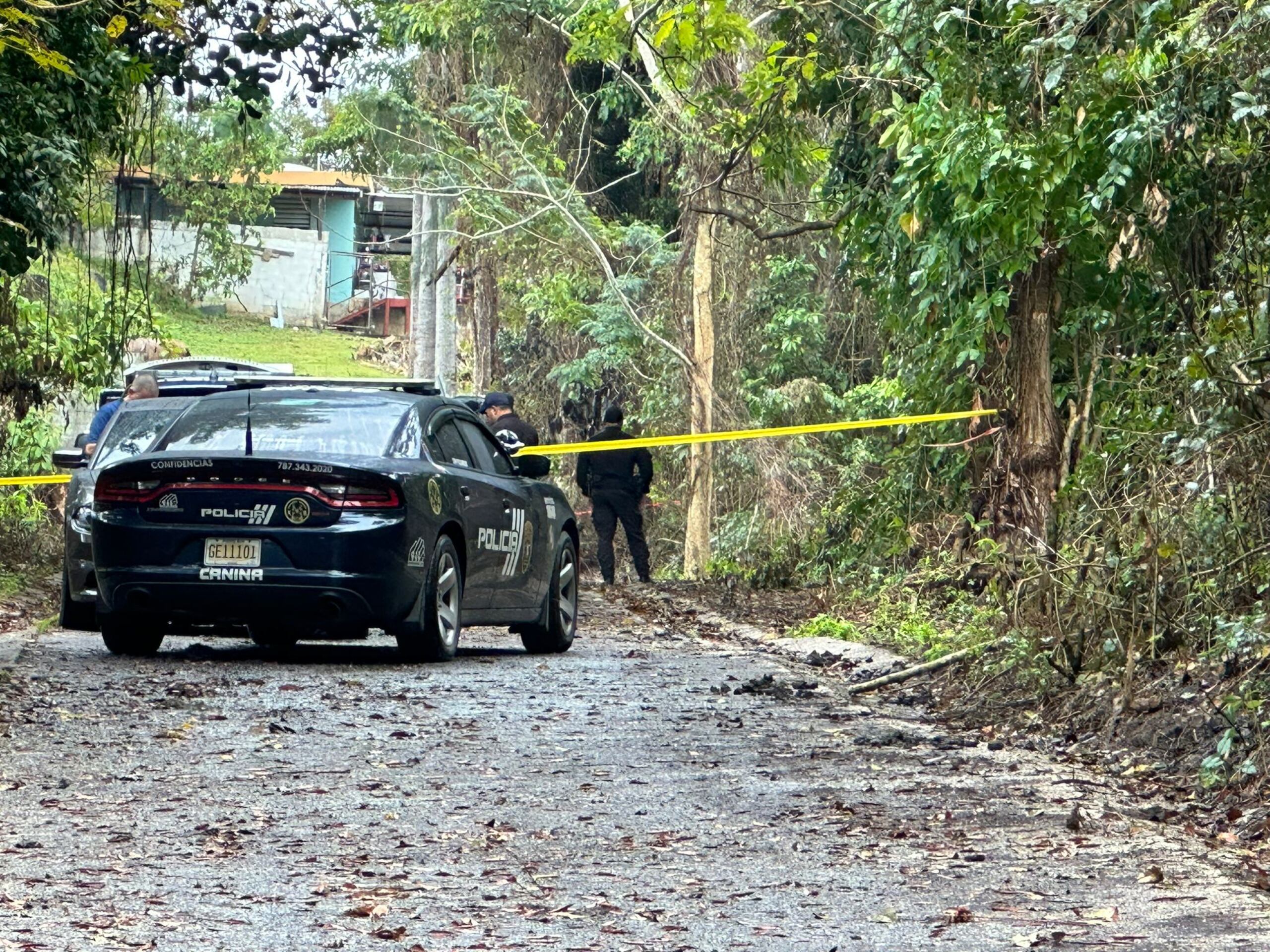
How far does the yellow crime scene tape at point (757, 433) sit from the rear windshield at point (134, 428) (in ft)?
7.80

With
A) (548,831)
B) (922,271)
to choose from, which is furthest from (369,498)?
(548,831)

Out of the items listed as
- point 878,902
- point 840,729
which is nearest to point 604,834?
point 878,902

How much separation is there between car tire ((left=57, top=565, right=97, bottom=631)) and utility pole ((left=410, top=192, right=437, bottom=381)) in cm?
2686

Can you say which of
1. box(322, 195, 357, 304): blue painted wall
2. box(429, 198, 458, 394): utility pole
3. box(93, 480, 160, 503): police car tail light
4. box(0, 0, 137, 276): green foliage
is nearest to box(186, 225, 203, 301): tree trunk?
box(322, 195, 357, 304): blue painted wall

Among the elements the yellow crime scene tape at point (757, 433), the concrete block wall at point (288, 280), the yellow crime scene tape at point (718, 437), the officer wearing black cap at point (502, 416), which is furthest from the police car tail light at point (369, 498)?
the concrete block wall at point (288, 280)

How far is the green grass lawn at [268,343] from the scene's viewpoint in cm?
5809

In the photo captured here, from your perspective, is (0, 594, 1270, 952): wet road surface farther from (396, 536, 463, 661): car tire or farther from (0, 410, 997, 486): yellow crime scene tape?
(0, 410, 997, 486): yellow crime scene tape

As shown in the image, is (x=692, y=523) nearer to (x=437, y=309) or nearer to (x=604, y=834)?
(x=437, y=309)

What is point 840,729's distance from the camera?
1018 centimetres

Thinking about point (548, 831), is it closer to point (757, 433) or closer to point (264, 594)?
point (264, 594)

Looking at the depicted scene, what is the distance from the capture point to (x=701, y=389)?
27797 mm

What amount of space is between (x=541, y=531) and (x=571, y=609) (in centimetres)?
72

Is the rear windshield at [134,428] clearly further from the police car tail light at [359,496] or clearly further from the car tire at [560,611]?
the car tire at [560,611]

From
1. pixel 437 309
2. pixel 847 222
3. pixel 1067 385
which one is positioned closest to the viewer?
pixel 1067 385
